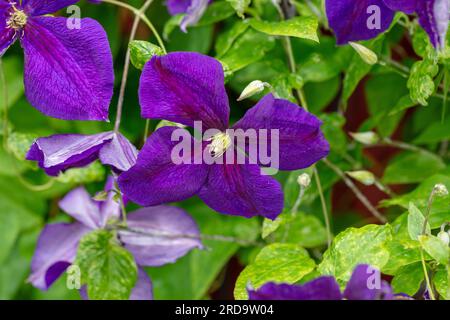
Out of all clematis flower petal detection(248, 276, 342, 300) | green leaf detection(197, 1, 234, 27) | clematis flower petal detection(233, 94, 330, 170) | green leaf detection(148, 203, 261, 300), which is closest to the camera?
clematis flower petal detection(248, 276, 342, 300)

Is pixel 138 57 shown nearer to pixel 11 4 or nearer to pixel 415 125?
pixel 11 4

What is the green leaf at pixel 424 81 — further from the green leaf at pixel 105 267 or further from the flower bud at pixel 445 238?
the green leaf at pixel 105 267

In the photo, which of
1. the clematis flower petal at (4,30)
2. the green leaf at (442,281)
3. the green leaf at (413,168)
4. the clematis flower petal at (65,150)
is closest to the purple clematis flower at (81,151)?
the clematis flower petal at (65,150)

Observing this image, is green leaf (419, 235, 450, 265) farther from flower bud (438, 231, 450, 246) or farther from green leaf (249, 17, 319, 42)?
green leaf (249, 17, 319, 42)

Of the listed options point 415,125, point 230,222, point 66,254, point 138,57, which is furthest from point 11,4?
point 415,125

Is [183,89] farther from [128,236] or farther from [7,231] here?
[7,231]

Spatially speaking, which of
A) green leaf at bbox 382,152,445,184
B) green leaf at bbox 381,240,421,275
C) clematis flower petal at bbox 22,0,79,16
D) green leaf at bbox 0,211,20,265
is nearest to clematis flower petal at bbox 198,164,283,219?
green leaf at bbox 381,240,421,275

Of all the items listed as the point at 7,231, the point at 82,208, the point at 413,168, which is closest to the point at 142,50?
the point at 82,208
